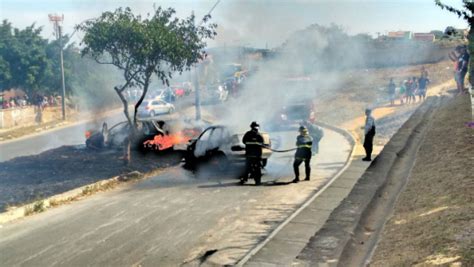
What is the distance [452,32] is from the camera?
1516cm

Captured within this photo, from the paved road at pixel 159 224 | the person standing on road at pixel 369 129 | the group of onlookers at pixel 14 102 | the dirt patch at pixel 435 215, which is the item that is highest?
the group of onlookers at pixel 14 102

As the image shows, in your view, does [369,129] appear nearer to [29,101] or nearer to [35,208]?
[35,208]

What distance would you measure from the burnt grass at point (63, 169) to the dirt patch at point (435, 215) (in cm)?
821

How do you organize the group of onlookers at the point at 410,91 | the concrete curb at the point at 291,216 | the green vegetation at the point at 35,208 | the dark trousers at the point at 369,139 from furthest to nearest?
the group of onlookers at the point at 410,91
the dark trousers at the point at 369,139
the green vegetation at the point at 35,208
the concrete curb at the point at 291,216

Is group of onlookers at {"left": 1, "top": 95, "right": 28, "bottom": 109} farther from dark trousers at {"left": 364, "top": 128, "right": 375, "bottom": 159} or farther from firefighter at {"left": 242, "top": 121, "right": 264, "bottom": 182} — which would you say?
dark trousers at {"left": 364, "top": 128, "right": 375, "bottom": 159}

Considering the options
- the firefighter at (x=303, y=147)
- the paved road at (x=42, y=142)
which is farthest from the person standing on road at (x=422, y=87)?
the firefighter at (x=303, y=147)

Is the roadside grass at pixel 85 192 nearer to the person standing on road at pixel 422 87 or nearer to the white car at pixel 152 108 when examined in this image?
the white car at pixel 152 108

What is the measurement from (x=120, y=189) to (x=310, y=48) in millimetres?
36033

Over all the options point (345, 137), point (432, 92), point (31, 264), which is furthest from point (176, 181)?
point (432, 92)

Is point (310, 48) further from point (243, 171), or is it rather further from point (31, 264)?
point (31, 264)

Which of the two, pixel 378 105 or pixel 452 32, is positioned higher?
pixel 452 32

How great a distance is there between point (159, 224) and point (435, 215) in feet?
16.3

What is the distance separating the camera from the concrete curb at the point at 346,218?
5914 millimetres

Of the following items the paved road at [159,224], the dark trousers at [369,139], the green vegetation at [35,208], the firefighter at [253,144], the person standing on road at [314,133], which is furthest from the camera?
the person standing on road at [314,133]
